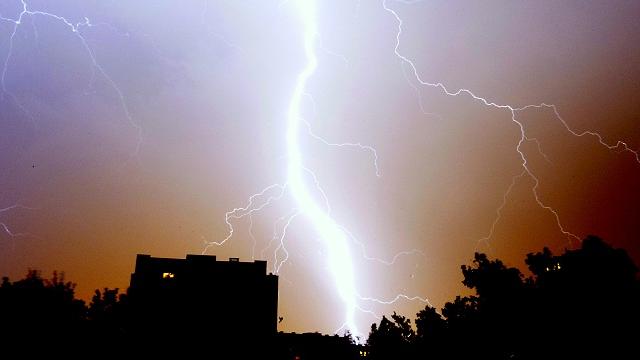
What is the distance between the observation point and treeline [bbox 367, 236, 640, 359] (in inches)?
416

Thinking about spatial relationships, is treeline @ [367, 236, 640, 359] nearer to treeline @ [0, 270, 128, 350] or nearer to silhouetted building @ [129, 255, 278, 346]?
treeline @ [0, 270, 128, 350]

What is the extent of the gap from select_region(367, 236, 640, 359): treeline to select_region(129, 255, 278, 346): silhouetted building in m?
13.2

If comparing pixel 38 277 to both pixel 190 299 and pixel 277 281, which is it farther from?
pixel 277 281

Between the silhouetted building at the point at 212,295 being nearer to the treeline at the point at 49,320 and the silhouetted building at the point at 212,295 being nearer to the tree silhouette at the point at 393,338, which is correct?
the tree silhouette at the point at 393,338

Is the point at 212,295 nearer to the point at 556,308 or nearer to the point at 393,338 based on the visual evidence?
the point at 393,338

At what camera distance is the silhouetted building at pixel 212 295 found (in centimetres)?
2370

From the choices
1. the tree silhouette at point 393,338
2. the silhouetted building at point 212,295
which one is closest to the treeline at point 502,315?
the tree silhouette at point 393,338

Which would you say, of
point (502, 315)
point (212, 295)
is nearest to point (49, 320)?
point (502, 315)

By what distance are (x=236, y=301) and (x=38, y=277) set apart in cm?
1758

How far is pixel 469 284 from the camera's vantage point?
14.7m

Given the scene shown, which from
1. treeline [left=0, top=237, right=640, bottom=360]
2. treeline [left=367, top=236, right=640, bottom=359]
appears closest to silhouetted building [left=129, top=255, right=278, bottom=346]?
treeline [left=0, top=237, right=640, bottom=360]

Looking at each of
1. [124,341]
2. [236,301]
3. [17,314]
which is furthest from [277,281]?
[17,314]

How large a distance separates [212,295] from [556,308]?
1950 cm

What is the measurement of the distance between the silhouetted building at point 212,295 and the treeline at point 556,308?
43.2ft
